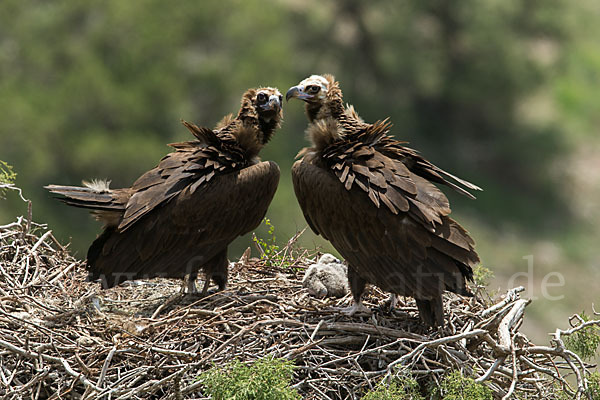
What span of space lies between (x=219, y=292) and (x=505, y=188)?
20.0 meters

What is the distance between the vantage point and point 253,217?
20.5ft

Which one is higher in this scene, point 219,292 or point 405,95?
point 405,95

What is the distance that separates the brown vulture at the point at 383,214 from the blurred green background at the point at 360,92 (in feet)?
22.7

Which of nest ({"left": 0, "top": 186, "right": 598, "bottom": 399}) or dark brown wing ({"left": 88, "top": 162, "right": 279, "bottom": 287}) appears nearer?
nest ({"left": 0, "top": 186, "right": 598, "bottom": 399})

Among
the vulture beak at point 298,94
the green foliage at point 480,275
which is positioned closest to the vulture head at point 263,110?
the vulture beak at point 298,94

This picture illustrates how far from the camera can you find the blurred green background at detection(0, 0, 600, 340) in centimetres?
1641

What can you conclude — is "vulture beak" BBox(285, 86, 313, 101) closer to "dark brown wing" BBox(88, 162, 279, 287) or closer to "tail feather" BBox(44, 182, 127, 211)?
"dark brown wing" BBox(88, 162, 279, 287)

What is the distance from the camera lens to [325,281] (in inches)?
253

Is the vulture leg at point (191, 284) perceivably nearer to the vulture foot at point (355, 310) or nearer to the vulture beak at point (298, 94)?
the vulture foot at point (355, 310)

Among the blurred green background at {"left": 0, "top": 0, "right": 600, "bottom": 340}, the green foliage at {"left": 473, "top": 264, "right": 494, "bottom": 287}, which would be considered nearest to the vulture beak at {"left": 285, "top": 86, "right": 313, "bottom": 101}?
the green foliage at {"left": 473, "top": 264, "right": 494, "bottom": 287}

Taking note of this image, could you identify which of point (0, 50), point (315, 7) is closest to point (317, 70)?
point (315, 7)

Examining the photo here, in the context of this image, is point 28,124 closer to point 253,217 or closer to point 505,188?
point 253,217

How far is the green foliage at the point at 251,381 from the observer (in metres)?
4.73

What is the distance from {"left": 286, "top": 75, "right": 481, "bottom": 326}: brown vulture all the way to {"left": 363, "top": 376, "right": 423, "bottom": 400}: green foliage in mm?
663
